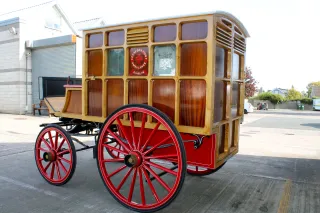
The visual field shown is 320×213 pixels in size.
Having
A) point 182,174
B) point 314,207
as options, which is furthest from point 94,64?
point 314,207

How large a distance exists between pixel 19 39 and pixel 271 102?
35014mm

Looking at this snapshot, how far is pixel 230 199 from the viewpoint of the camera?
3842mm

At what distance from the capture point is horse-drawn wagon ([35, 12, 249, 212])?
3.08 m

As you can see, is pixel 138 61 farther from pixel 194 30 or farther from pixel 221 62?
pixel 221 62

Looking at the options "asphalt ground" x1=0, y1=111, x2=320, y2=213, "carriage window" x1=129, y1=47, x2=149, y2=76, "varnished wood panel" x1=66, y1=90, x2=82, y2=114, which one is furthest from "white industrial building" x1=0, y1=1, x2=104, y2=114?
"carriage window" x1=129, y1=47, x2=149, y2=76

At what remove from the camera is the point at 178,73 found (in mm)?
3217

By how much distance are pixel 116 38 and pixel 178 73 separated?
1070 millimetres

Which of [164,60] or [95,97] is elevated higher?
[164,60]

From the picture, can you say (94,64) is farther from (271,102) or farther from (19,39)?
(271,102)

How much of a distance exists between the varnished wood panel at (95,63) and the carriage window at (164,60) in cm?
91

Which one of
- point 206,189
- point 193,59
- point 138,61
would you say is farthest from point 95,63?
point 206,189

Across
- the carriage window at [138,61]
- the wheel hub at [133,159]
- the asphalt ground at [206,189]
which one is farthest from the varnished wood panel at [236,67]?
the wheel hub at [133,159]

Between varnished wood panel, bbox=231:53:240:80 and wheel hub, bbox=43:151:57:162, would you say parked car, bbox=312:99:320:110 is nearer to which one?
varnished wood panel, bbox=231:53:240:80

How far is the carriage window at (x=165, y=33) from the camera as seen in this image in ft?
10.7
